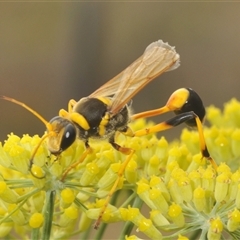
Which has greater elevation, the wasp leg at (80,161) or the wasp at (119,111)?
the wasp at (119,111)

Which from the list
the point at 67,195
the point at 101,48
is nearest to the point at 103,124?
the point at 67,195

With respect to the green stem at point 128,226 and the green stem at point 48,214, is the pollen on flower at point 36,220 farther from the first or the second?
the green stem at point 128,226

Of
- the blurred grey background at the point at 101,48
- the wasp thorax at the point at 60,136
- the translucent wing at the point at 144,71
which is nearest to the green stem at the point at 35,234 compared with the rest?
the wasp thorax at the point at 60,136

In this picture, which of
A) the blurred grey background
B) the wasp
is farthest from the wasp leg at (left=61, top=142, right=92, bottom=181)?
the blurred grey background

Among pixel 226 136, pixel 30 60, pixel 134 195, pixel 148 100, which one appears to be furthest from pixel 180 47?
pixel 134 195

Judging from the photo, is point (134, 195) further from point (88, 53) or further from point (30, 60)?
point (30, 60)

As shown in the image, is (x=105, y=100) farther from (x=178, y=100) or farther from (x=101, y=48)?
(x=101, y=48)

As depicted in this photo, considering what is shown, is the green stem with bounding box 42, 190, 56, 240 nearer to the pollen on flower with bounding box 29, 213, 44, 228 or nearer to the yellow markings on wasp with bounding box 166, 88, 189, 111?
the pollen on flower with bounding box 29, 213, 44, 228
